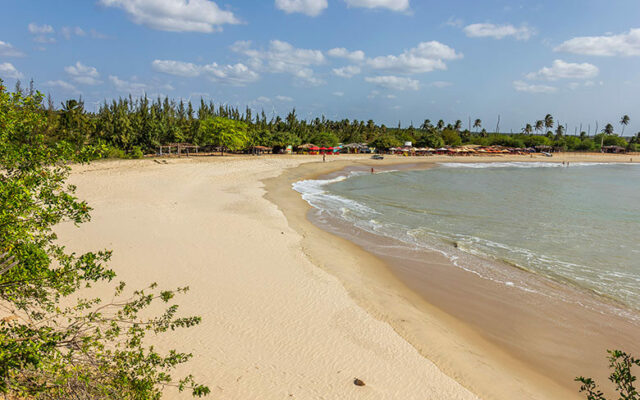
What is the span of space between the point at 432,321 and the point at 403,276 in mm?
3539

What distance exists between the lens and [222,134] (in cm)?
5844

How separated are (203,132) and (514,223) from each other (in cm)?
4920

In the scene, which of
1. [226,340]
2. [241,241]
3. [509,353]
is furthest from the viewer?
[241,241]

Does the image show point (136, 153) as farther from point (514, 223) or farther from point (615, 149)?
point (615, 149)

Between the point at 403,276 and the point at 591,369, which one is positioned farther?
the point at 403,276

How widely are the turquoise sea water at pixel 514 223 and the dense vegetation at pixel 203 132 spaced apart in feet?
52.6

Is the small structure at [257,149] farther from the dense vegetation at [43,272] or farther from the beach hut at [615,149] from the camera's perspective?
the beach hut at [615,149]

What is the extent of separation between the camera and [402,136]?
356 feet

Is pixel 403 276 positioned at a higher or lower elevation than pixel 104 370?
lower

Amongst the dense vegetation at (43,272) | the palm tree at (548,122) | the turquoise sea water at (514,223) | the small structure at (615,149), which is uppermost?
the palm tree at (548,122)

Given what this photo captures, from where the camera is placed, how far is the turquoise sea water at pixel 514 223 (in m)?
16.0

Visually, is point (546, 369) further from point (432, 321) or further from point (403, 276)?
point (403, 276)

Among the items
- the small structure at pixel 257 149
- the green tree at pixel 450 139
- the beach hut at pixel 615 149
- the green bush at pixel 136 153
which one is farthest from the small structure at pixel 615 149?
the green bush at pixel 136 153

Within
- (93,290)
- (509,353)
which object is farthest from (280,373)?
(93,290)
